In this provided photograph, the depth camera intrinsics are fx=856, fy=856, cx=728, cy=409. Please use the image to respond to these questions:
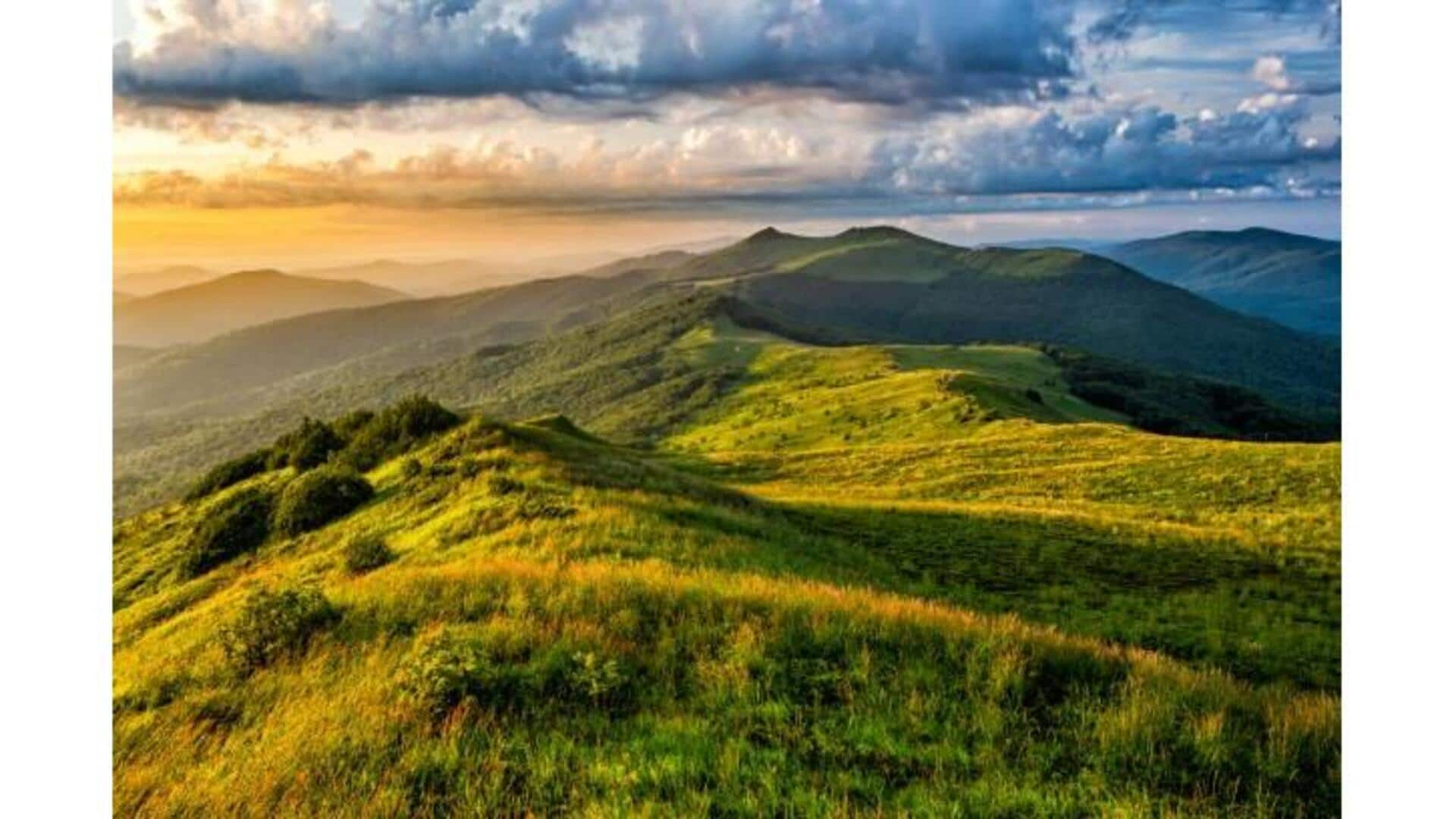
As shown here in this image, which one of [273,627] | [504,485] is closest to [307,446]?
[504,485]

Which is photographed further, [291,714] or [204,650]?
[204,650]

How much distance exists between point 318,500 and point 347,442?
26.3 ft

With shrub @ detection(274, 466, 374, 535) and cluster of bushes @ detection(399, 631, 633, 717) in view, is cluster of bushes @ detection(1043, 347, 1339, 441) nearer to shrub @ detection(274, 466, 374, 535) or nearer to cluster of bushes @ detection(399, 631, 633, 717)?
shrub @ detection(274, 466, 374, 535)

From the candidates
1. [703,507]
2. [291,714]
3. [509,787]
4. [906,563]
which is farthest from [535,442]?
[509,787]

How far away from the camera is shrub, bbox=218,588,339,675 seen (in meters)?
9.04

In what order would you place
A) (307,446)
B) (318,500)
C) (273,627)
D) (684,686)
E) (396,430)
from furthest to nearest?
(307,446)
(396,430)
(318,500)
(273,627)
(684,686)

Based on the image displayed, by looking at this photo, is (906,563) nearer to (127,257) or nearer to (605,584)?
(605,584)

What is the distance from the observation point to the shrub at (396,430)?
28.5m

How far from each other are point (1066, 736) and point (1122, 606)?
42.8 ft

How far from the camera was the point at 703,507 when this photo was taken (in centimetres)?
2253

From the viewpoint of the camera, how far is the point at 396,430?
1170 inches

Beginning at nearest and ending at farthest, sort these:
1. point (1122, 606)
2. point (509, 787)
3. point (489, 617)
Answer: point (509, 787)
point (489, 617)
point (1122, 606)

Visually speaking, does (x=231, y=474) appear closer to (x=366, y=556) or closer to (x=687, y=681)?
(x=366, y=556)
